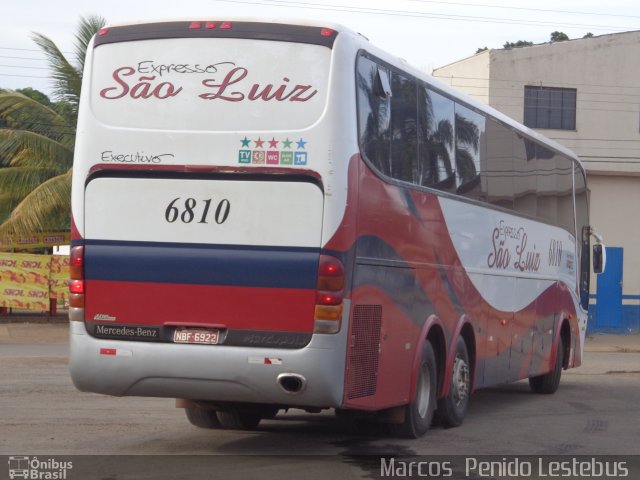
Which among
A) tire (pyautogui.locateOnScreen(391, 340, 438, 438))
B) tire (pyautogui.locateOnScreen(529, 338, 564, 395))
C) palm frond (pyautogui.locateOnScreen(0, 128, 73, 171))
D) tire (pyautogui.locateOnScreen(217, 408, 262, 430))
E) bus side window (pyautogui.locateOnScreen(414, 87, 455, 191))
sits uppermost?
palm frond (pyautogui.locateOnScreen(0, 128, 73, 171))

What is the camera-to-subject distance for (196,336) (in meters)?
9.28

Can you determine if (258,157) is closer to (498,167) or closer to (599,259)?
(498,167)

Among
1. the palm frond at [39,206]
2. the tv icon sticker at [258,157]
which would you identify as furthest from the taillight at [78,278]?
the palm frond at [39,206]

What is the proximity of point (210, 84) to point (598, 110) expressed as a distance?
2677 centimetres

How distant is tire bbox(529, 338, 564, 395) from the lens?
17000 mm

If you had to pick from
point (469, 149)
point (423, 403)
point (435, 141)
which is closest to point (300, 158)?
point (435, 141)

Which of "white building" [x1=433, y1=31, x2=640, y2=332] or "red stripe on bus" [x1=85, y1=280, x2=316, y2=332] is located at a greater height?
"white building" [x1=433, y1=31, x2=640, y2=332]

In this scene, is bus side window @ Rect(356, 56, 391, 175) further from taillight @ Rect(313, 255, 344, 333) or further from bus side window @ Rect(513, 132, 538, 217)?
bus side window @ Rect(513, 132, 538, 217)

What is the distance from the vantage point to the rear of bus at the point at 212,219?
29.9ft

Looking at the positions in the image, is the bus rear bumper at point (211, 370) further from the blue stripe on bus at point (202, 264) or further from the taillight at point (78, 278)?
the blue stripe on bus at point (202, 264)

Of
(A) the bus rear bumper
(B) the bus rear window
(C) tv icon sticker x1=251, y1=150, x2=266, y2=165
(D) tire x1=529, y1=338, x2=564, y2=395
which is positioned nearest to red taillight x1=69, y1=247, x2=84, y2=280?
(A) the bus rear bumper

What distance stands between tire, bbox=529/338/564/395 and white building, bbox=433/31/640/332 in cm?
1737

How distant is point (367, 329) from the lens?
9.66 meters

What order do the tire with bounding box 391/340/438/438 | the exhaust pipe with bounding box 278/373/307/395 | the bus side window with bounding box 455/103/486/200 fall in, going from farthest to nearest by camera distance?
the bus side window with bounding box 455/103/486/200 → the tire with bounding box 391/340/438/438 → the exhaust pipe with bounding box 278/373/307/395
